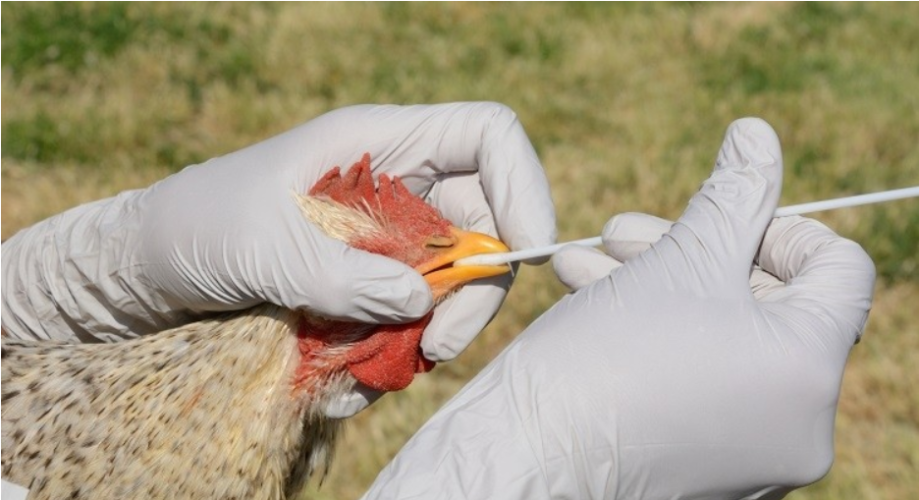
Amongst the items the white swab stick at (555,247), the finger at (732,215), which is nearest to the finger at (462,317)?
the white swab stick at (555,247)

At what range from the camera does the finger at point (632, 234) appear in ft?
9.77

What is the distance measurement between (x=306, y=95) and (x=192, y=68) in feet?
2.52

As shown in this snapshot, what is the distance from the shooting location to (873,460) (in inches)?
193

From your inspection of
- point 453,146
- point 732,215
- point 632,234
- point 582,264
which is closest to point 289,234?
point 453,146

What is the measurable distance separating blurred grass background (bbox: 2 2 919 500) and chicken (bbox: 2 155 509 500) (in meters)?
2.54

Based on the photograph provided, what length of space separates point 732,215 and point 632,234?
1.21ft

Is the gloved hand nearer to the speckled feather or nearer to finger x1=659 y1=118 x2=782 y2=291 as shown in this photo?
the speckled feather

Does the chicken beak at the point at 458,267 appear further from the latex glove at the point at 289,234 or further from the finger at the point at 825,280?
the finger at the point at 825,280

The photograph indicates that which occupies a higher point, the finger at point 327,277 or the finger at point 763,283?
the finger at point 327,277

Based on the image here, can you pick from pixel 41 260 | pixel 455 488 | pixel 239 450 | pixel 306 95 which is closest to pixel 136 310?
pixel 41 260

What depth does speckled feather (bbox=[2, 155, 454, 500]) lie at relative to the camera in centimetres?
266

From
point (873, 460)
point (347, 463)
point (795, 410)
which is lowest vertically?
point (873, 460)

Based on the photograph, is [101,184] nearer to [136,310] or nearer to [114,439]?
[136,310]

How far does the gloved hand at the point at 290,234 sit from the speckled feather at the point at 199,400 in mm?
87
